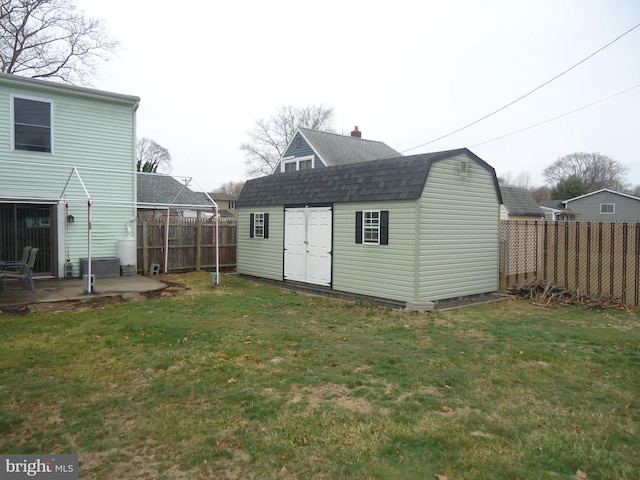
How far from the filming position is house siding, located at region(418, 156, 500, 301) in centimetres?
925

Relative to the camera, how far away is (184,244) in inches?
604

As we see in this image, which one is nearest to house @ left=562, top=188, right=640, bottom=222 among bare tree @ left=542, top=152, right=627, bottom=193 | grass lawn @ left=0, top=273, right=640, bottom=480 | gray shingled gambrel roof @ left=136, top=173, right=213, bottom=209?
bare tree @ left=542, top=152, right=627, bottom=193

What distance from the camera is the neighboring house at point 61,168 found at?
11719 mm

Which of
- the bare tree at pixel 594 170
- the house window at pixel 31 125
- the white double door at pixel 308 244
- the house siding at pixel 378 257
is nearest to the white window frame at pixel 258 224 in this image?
the white double door at pixel 308 244

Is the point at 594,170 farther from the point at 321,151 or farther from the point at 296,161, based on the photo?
the point at 296,161

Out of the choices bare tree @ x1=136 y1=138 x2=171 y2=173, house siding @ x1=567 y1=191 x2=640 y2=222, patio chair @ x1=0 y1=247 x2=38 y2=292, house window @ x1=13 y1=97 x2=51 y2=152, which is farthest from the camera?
bare tree @ x1=136 y1=138 x2=171 y2=173

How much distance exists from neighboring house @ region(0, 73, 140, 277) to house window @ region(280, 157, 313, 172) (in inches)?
400

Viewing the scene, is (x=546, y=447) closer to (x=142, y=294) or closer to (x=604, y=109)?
(x=142, y=294)

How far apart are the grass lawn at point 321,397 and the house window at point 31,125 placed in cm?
652

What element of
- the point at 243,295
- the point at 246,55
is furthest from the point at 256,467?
the point at 246,55

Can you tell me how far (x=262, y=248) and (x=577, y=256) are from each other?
8.92 metres

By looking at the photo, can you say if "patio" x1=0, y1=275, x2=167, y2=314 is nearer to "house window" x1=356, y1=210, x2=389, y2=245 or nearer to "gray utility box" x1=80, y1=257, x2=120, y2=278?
"gray utility box" x1=80, y1=257, x2=120, y2=278

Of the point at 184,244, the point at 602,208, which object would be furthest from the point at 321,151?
the point at 602,208

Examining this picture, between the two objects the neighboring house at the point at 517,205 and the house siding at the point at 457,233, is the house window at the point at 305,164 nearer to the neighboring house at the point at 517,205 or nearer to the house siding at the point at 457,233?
the neighboring house at the point at 517,205
